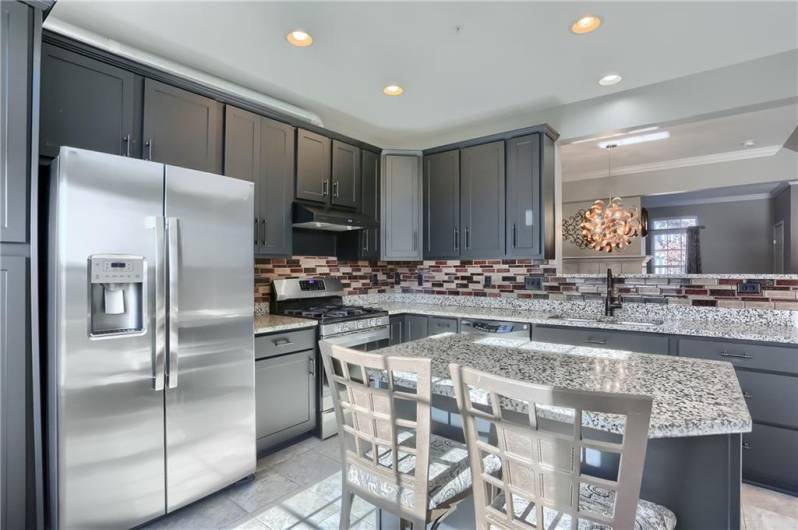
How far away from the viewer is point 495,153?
3686 mm

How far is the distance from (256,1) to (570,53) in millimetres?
1919

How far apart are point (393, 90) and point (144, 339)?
2.45 meters

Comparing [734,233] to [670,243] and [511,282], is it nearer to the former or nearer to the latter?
[670,243]

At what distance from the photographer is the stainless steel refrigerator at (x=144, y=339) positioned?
1723 millimetres

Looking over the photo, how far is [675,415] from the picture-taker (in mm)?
986

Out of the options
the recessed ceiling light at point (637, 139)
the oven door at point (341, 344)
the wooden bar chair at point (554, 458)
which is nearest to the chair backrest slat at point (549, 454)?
the wooden bar chair at point (554, 458)

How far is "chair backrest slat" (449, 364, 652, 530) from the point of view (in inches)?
31.1

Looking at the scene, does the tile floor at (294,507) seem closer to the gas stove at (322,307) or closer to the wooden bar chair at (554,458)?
the gas stove at (322,307)

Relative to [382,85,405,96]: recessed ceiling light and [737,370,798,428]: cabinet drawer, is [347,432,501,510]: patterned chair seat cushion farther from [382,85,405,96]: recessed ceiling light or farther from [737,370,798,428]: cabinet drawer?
[382,85,405,96]: recessed ceiling light

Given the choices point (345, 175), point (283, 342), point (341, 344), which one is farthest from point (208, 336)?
point (345, 175)

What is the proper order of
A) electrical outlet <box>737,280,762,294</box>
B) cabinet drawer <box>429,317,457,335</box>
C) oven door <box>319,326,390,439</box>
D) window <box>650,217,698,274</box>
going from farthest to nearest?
window <box>650,217,698,274</box>
cabinet drawer <box>429,317,457,335</box>
oven door <box>319,326,390,439</box>
electrical outlet <box>737,280,762,294</box>

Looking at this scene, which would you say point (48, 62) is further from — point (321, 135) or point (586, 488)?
point (586, 488)

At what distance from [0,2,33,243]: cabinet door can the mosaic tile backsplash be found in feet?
5.59

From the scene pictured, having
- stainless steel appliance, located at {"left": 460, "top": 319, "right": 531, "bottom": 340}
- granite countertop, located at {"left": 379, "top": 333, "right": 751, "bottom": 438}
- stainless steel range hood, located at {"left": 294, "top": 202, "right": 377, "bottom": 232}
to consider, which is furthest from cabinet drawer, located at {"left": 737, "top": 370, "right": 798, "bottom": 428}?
stainless steel range hood, located at {"left": 294, "top": 202, "right": 377, "bottom": 232}
